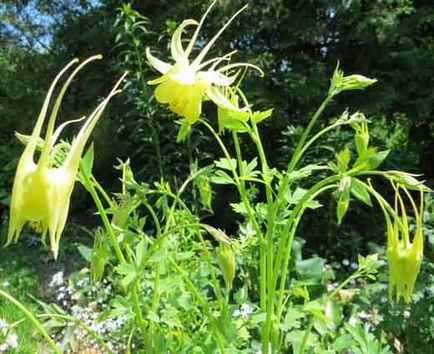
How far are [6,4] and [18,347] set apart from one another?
4.61 metres

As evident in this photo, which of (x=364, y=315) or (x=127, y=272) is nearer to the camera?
(x=127, y=272)

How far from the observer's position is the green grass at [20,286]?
9.37 feet

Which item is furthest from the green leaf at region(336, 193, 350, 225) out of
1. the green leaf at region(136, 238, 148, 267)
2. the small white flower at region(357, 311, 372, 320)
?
the small white flower at region(357, 311, 372, 320)

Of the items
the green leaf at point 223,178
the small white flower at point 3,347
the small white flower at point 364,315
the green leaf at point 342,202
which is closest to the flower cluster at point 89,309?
the small white flower at point 3,347

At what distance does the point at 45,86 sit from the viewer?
516 cm

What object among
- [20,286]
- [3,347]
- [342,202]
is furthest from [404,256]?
[20,286]

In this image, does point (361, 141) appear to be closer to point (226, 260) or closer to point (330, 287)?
point (226, 260)

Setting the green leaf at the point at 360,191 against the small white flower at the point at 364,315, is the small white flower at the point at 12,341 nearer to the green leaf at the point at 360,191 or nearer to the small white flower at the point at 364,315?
the small white flower at the point at 364,315

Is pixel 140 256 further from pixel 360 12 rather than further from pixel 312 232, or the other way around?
pixel 360 12

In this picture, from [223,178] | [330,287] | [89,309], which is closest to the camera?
[223,178]

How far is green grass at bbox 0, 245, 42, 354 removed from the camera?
9.37 ft

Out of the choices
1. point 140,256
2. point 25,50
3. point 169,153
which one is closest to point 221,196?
point 169,153

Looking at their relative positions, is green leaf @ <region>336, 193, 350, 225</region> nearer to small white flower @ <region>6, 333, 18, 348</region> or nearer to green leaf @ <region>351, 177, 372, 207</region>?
green leaf @ <region>351, 177, 372, 207</region>

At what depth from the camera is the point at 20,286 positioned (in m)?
3.75
